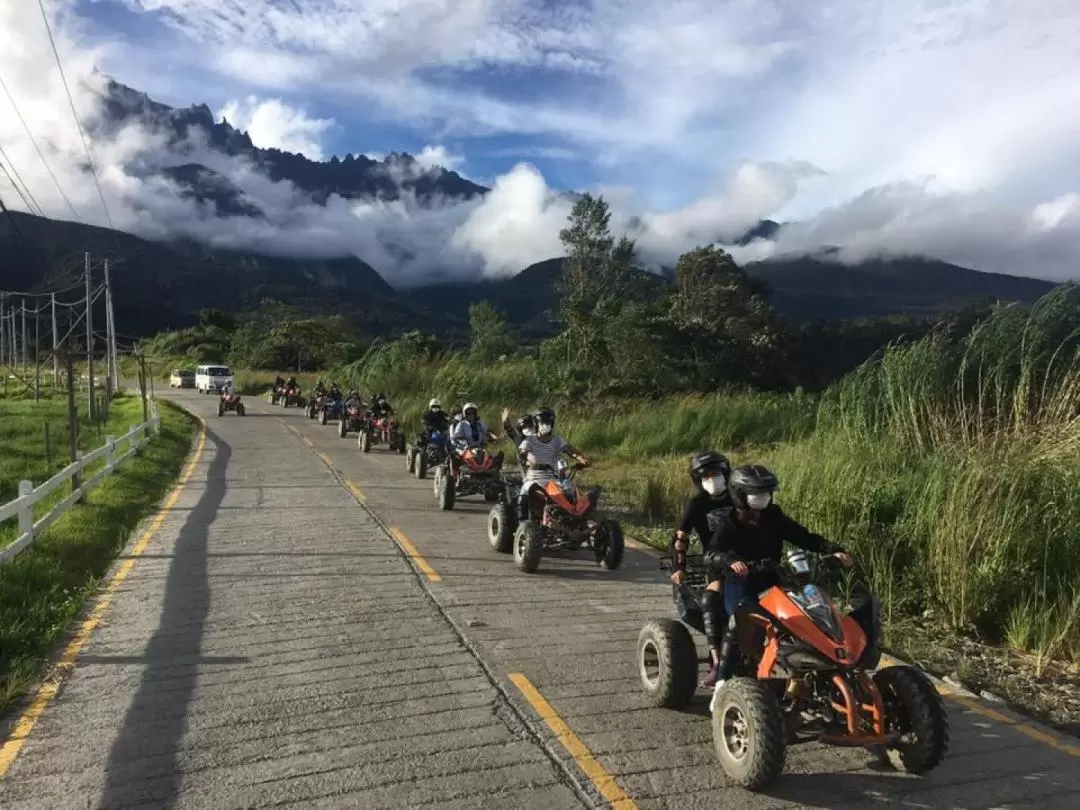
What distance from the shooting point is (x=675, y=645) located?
462cm

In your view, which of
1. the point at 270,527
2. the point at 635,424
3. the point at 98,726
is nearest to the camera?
the point at 98,726

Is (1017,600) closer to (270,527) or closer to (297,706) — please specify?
(297,706)

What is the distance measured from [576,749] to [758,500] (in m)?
1.57

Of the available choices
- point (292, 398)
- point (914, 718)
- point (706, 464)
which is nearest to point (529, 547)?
point (706, 464)

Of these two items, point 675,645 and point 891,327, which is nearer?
point 675,645

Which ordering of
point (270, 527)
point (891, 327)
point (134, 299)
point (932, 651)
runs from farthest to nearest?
1. point (134, 299)
2. point (891, 327)
3. point (270, 527)
4. point (932, 651)

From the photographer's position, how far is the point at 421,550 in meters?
8.85

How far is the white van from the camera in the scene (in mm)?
50000

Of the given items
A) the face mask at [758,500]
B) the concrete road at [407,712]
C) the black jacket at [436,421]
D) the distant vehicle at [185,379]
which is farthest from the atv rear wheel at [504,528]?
the distant vehicle at [185,379]

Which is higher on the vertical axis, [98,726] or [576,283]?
[576,283]

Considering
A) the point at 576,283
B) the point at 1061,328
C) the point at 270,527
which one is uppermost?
the point at 576,283

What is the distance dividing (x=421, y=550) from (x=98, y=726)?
4.50 m

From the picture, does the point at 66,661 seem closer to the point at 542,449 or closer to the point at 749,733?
the point at 749,733

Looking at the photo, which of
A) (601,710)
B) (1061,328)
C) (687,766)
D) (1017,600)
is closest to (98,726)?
(601,710)
